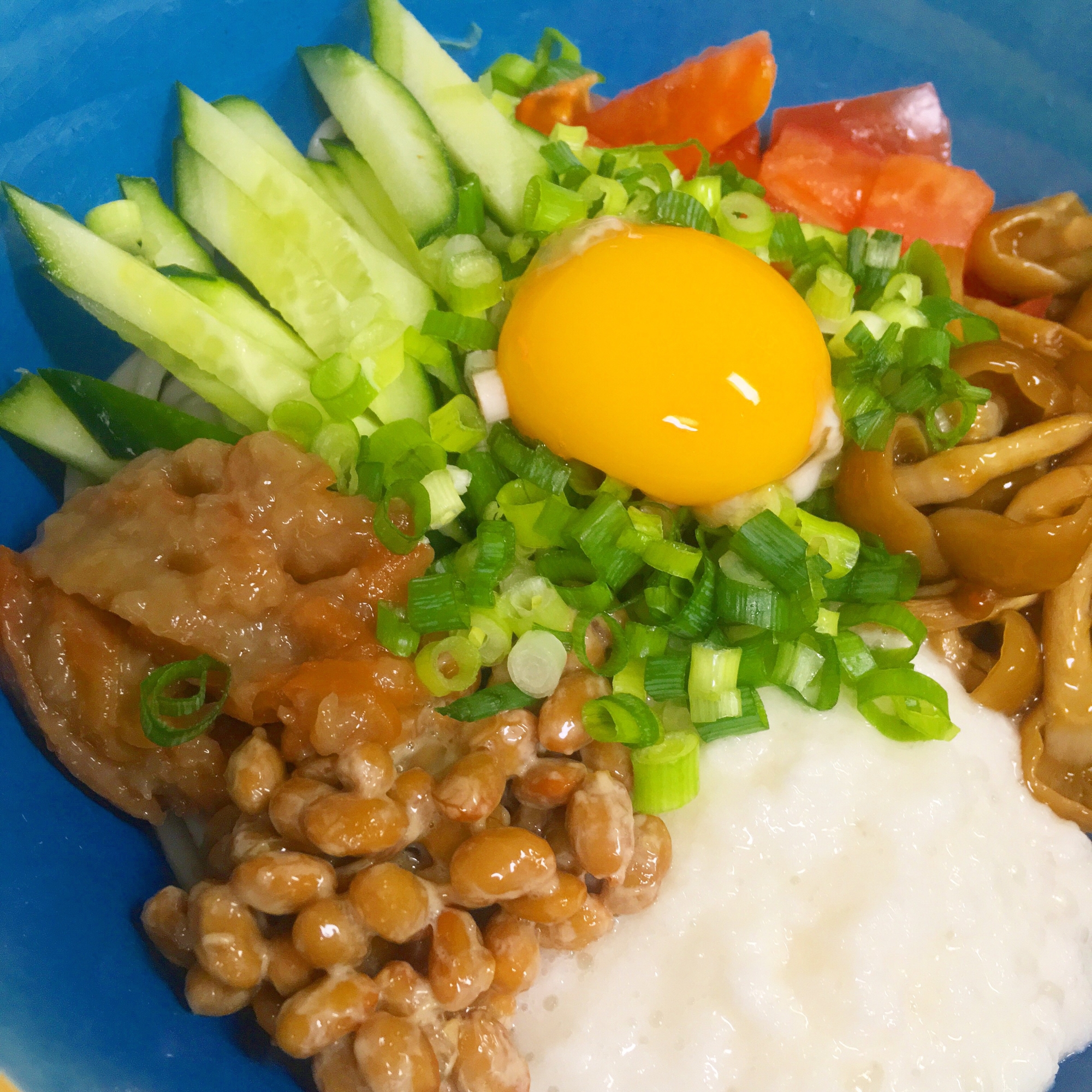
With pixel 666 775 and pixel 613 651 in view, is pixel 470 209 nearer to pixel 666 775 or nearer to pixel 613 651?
pixel 613 651

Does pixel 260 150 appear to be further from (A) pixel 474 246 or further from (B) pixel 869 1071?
(B) pixel 869 1071

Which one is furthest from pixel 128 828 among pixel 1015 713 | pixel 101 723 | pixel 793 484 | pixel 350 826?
pixel 1015 713

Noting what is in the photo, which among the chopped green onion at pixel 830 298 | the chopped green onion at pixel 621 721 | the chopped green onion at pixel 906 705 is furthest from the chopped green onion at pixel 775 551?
the chopped green onion at pixel 830 298

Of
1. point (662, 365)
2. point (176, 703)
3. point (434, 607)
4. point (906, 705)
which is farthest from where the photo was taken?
point (906, 705)

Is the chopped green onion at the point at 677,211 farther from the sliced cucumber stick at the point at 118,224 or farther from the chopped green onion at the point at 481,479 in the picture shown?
the sliced cucumber stick at the point at 118,224

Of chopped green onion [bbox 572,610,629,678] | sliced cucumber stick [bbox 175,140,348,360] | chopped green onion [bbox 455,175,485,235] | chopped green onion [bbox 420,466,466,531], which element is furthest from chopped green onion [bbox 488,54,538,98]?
chopped green onion [bbox 572,610,629,678]

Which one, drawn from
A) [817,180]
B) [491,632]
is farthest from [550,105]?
[491,632]
